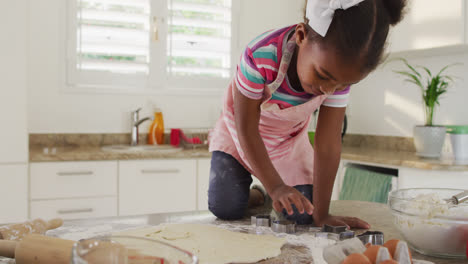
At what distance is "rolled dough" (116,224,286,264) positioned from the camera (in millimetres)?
750

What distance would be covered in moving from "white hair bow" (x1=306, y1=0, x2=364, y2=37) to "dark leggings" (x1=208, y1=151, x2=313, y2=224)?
539mm

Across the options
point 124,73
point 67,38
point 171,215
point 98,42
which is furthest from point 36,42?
point 171,215

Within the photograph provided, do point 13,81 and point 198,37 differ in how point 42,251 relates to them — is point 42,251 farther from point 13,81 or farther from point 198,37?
point 198,37

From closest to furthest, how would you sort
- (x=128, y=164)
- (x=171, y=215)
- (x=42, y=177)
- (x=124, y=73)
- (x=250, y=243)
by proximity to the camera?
(x=250, y=243), (x=171, y=215), (x=42, y=177), (x=128, y=164), (x=124, y=73)

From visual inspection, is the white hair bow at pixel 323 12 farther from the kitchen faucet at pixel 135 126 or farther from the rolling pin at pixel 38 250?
the kitchen faucet at pixel 135 126

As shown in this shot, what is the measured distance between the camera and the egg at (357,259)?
1.73 ft

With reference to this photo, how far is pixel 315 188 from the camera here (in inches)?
47.3

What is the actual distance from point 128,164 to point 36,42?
1021mm

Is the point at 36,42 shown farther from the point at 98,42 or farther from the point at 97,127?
the point at 97,127

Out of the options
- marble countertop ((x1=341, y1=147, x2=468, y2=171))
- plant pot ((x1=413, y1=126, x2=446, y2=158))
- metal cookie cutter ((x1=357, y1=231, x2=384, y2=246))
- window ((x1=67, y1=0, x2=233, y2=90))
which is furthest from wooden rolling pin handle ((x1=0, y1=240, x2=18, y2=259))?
window ((x1=67, y1=0, x2=233, y2=90))

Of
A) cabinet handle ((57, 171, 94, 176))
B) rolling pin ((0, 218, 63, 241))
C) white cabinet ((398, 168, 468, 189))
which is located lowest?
cabinet handle ((57, 171, 94, 176))

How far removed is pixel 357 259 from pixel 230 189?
847 millimetres

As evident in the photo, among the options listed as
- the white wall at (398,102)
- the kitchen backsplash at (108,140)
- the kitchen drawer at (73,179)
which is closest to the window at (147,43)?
the kitchen backsplash at (108,140)

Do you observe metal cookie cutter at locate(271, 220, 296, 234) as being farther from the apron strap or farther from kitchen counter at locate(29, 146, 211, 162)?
kitchen counter at locate(29, 146, 211, 162)
